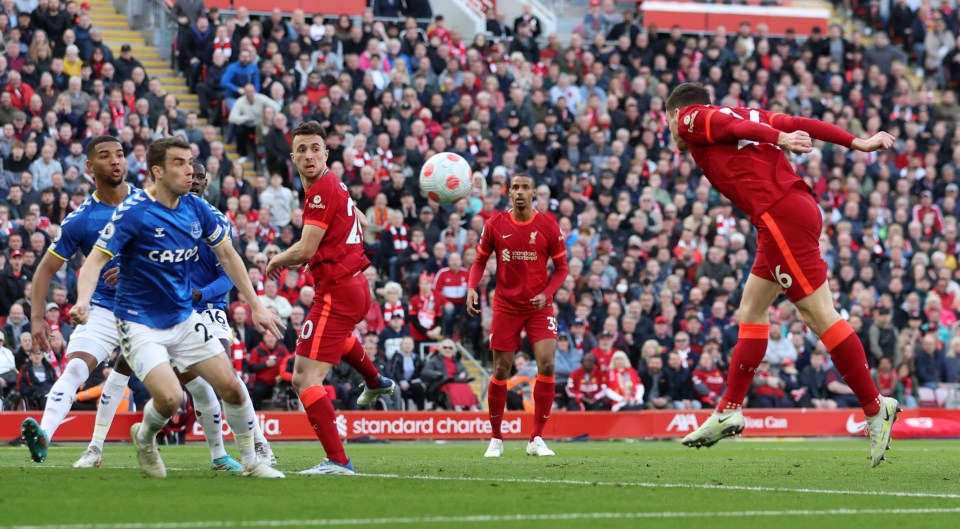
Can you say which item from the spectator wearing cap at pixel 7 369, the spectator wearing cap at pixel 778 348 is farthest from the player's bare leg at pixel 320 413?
the spectator wearing cap at pixel 778 348

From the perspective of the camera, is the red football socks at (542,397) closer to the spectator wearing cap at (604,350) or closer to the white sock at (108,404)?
the white sock at (108,404)

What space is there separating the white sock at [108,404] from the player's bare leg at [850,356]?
553 cm

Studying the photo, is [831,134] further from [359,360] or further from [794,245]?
[359,360]

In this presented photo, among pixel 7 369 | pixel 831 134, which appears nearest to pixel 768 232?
pixel 831 134

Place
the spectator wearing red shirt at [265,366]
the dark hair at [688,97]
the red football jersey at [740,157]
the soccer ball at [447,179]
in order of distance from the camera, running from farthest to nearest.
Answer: the spectator wearing red shirt at [265,366] < the soccer ball at [447,179] < the dark hair at [688,97] < the red football jersey at [740,157]

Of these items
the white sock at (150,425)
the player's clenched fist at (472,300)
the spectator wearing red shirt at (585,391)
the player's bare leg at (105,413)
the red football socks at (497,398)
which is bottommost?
the spectator wearing red shirt at (585,391)

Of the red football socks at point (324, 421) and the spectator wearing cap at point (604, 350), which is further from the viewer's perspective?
the spectator wearing cap at point (604, 350)

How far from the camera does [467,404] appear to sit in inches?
867

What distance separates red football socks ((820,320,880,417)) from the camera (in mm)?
10438

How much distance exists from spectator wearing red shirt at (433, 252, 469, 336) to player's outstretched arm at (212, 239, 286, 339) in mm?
12862

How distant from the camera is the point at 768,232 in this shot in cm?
1039

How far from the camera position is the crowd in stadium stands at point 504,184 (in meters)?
22.0

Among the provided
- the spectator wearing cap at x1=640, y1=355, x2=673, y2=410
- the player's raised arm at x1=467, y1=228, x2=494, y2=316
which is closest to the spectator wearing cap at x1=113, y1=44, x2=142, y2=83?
the spectator wearing cap at x1=640, y1=355, x2=673, y2=410

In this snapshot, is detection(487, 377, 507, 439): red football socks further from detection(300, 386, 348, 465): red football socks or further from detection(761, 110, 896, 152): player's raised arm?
detection(761, 110, 896, 152): player's raised arm
